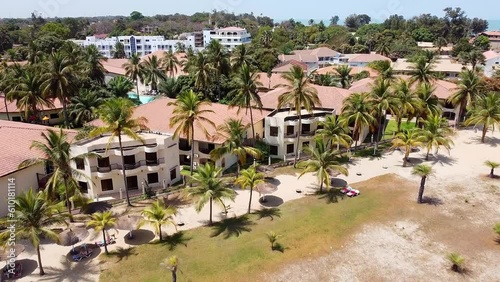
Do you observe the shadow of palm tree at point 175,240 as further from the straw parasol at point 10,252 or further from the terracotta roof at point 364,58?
the terracotta roof at point 364,58

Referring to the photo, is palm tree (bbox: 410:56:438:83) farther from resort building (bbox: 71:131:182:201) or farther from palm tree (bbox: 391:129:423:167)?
resort building (bbox: 71:131:182:201)

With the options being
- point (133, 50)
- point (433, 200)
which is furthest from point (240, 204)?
point (133, 50)

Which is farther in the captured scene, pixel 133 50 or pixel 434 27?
pixel 434 27

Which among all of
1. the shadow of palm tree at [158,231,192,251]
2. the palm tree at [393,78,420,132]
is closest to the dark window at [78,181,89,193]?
the shadow of palm tree at [158,231,192,251]

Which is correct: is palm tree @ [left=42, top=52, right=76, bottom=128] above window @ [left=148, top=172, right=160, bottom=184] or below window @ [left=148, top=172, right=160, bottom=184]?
above

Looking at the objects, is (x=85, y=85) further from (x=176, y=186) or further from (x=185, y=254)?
(x=185, y=254)

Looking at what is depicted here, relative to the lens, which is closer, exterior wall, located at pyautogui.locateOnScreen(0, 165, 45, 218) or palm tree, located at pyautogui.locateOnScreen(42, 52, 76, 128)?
exterior wall, located at pyautogui.locateOnScreen(0, 165, 45, 218)

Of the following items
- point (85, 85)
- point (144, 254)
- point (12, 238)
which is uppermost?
point (85, 85)
